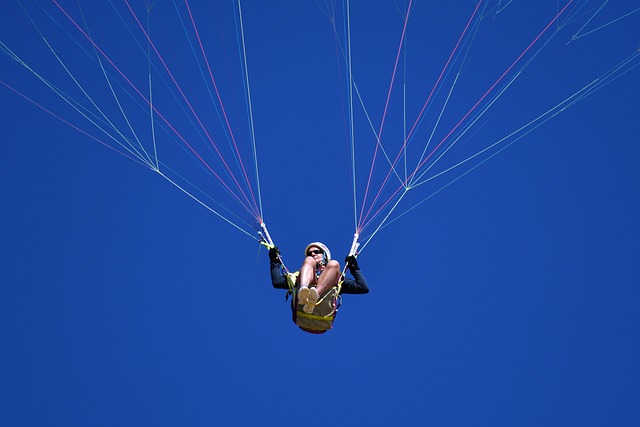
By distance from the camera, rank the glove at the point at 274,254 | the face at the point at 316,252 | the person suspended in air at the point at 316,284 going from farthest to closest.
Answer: the face at the point at 316,252 → the glove at the point at 274,254 → the person suspended in air at the point at 316,284

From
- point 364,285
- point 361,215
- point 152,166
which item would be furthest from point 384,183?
point 152,166

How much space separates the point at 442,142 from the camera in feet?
59.9

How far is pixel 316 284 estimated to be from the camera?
16203mm

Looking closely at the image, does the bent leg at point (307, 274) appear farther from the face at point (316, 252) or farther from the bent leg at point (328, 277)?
the face at point (316, 252)

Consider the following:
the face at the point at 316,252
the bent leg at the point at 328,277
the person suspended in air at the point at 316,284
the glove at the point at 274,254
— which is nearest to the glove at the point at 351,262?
the person suspended in air at the point at 316,284

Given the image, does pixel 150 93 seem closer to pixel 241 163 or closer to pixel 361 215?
pixel 241 163

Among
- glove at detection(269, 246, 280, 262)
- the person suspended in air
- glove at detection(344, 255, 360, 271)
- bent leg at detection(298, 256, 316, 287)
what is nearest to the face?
the person suspended in air

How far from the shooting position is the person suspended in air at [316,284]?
15992 mm

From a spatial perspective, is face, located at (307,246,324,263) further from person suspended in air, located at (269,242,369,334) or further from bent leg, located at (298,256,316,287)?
bent leg, located at (298,256,316,287)

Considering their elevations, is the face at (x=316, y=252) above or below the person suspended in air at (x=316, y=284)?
above

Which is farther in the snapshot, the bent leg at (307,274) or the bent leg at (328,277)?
the bent leg at (328,277)

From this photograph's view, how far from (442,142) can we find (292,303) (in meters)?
3.53

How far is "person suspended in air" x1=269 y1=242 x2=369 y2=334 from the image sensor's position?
16.0 metres

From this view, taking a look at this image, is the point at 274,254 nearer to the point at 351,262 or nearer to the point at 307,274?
the point at 307,274
